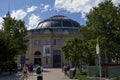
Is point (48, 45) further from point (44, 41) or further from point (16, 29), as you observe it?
point (16, 29)

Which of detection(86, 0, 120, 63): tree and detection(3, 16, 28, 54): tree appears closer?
detection(86, 0, 120, 63): tree

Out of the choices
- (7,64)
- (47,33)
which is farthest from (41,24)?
(7,64)

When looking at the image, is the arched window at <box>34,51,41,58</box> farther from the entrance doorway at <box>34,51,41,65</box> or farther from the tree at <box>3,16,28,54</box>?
the tree at <box>3,16,28,54</box>

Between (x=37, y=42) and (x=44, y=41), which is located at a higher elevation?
(x=44, y=41)

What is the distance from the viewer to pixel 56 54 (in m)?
101

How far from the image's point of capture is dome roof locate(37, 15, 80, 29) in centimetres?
10412

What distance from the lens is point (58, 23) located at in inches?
4134

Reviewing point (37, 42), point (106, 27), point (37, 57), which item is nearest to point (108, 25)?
point (106, 27)

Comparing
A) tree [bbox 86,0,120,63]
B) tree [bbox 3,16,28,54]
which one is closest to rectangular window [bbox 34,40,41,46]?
tree [bbox 3,16,28,54]

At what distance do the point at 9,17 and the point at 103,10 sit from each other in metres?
28.7

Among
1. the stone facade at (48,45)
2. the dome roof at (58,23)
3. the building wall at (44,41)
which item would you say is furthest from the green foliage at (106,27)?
the dome roof at (58,23)

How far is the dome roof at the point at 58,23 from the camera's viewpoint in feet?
342

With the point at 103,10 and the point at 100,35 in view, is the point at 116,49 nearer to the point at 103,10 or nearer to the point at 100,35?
the point at 100,35

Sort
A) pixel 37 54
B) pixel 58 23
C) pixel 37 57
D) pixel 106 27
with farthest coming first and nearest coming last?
pixel 58 23
pixel 37 54
pixel 37 57
pixel 106 27
